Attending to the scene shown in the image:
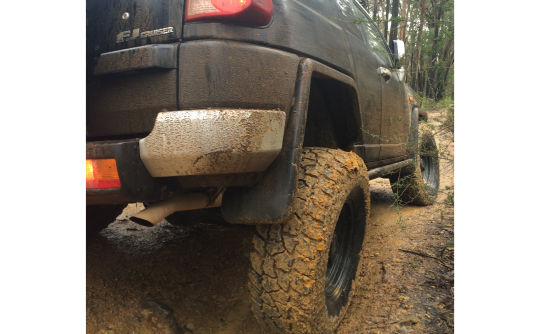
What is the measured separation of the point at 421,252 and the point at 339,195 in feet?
4.47

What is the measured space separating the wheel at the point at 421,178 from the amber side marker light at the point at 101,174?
2.66 meters

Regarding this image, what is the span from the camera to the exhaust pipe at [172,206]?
1371 millimetres

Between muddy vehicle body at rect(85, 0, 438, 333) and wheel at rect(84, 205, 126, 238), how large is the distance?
4.27 feet

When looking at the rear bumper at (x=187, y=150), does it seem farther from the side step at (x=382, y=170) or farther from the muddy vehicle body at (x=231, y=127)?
the side step at (x=382, y=170)

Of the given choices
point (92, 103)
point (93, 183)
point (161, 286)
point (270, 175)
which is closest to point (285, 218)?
point (270, 175)

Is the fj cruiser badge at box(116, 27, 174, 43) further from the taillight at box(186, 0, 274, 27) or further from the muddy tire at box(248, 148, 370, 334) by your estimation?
the muddy tire at box(248, 148, 370, 334)

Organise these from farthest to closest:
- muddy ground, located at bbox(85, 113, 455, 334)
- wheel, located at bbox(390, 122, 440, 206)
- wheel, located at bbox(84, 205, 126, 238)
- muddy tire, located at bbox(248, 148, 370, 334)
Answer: wheel, located at bbox(390, 122, 440, 206) → wheel, located at bbox(84, 205, 126, 238) → muddy ground, located at bbox(85, 113, 455, 334) → muddy tire, located at bbox(248, 148, 370, 334)

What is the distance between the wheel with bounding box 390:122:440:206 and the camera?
3.70m

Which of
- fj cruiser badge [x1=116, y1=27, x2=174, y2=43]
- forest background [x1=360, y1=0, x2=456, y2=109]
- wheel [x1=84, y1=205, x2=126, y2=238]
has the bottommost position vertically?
wheel [x1=84, y1=205, x2=126, y2=238]

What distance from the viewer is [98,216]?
269 centimetres

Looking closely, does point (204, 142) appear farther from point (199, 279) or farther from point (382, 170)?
point (382, 170)

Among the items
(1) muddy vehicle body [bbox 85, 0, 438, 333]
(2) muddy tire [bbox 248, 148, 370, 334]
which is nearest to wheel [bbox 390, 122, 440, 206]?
(2) muddy tire [bbox 248, 148, 370, 334]

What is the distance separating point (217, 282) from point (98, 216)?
1075 mm

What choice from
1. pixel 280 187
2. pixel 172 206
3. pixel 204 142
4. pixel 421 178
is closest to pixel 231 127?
pixel 204 142
